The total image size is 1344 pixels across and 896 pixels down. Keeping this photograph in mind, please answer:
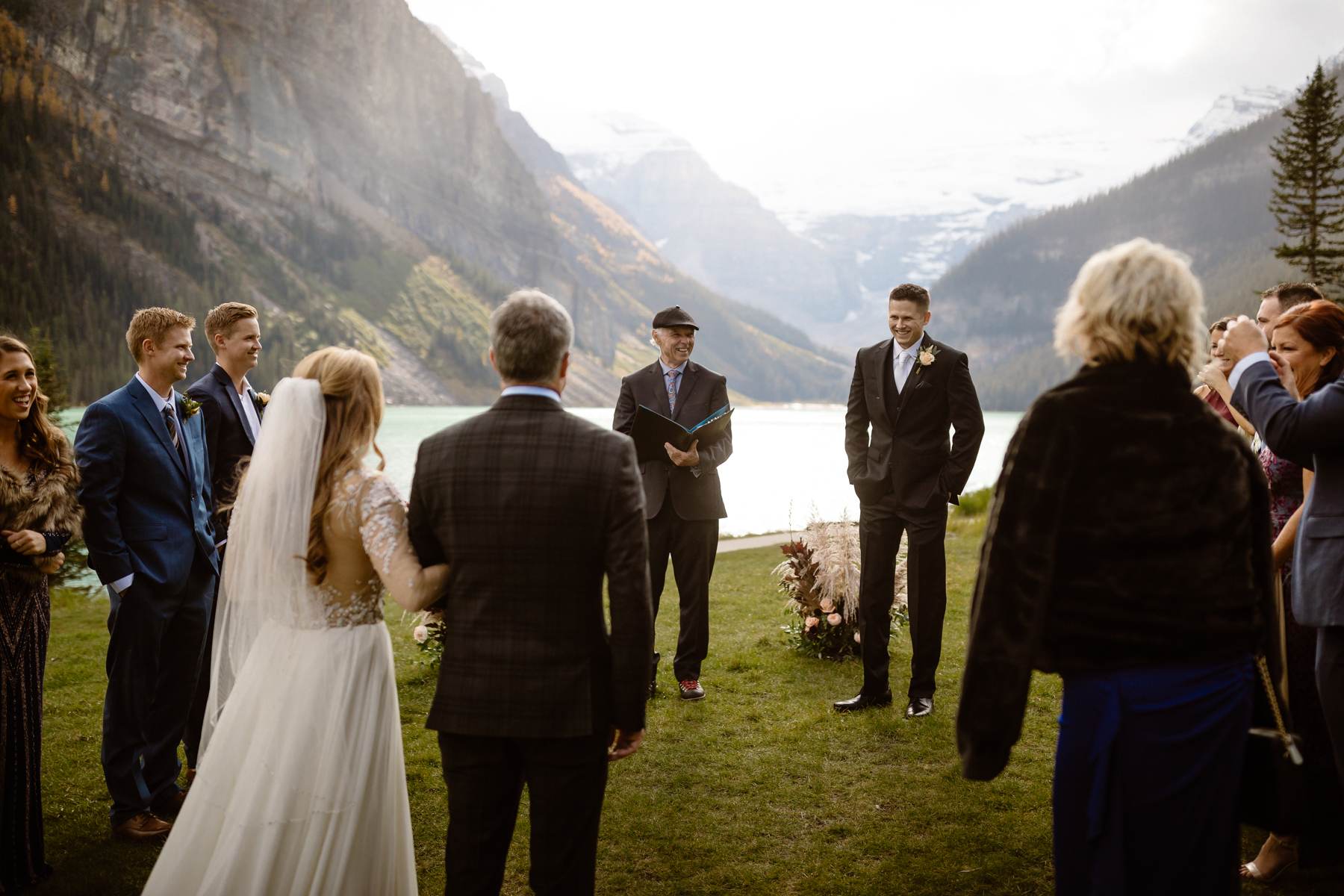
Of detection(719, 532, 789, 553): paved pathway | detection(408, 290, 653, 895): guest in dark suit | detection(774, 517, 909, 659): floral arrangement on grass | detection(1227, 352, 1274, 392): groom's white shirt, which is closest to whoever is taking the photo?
detection(408, 290, 653, 895): guest in dark suit

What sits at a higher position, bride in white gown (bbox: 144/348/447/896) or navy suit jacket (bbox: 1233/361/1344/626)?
navy suit jacket (bbox: 1233/361/1344/626)

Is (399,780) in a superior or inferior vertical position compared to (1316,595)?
inferior

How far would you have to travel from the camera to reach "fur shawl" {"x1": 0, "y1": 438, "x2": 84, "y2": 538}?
3607mm

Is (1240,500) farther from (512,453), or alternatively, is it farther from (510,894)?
(510,894)

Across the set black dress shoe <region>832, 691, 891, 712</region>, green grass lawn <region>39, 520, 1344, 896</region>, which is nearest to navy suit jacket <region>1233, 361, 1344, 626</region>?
green grass lawn <region>39, 520, 1344, 896</region>

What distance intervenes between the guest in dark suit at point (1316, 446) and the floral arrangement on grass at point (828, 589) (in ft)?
13.5

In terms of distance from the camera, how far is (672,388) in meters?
6.52

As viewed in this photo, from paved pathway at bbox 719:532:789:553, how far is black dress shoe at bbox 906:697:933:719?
10761mm

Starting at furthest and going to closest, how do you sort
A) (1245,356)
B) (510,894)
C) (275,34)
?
(275,34), (510,894), (1245,356)

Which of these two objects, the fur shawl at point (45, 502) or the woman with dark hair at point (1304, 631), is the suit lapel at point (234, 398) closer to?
the fur shawl at point (45, 502)

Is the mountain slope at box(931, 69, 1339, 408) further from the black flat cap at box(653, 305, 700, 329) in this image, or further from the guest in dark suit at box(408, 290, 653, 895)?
the guest in dark suit at box(408, 290, 653, 895)

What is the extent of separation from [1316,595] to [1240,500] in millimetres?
1269

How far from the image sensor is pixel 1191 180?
184000mm

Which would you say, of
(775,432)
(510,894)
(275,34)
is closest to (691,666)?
(510,894)
